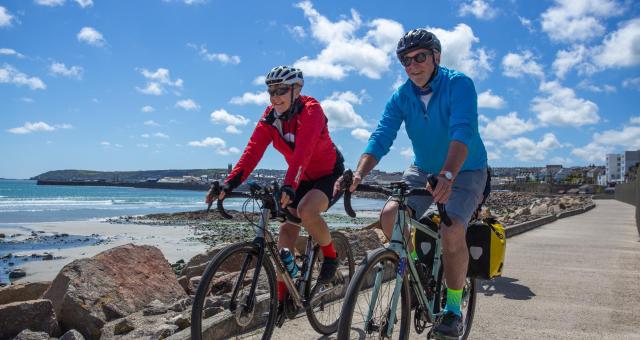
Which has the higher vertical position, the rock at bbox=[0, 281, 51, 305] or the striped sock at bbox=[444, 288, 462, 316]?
the striped sock at bbox=[444, 288, 462, 316]

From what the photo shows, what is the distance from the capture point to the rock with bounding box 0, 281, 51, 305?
6.79 meters

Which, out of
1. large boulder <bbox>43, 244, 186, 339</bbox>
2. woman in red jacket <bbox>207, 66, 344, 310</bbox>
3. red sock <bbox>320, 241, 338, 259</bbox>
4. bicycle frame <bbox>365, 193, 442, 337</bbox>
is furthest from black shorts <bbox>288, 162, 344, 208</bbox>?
large boulder <bbox>43, 244, 186, 339</bbox>

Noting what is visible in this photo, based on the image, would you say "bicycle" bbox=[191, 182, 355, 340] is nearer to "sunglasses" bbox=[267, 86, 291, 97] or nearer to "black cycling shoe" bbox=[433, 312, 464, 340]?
"sunglasses" bbox=[267, 86, 291, 97]

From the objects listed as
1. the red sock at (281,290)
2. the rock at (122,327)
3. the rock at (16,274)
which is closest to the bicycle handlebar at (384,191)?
the red sock at (281,290)

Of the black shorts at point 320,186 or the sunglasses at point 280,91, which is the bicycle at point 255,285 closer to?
the black shorts at point 320,186

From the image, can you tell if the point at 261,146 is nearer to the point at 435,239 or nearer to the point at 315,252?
the point at 315,252

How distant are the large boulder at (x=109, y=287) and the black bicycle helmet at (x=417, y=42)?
375 cm

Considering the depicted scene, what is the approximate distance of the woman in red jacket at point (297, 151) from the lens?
4109 mm

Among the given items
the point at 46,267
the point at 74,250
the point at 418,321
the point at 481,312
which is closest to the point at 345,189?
the point at 418,321

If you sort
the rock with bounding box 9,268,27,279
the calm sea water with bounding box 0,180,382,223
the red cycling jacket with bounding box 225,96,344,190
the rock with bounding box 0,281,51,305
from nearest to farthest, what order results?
the red cycling jacket with bounding box 225,96,344,190 < the rock with bounding box 0,281,51,305 < the rock with bounding box 9,268,27,279 < the calm sea water with bounding box 0,180,382,223

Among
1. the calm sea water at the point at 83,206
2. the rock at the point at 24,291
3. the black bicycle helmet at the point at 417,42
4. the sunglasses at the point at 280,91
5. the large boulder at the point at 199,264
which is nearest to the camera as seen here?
the black bicycle helmet at the point at 417,42

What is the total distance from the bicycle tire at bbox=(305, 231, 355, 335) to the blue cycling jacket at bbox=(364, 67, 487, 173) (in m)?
1.26

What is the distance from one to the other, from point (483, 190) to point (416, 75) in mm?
949

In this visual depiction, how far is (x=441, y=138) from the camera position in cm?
380
